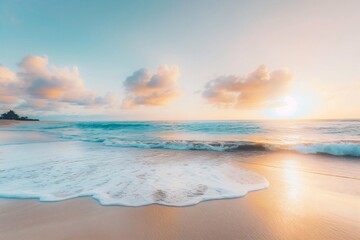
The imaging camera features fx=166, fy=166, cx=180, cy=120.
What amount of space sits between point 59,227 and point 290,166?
6.32 m

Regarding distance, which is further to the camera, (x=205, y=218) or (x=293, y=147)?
(x=293, y=147)

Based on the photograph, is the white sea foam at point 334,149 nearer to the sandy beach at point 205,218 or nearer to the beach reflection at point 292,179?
the beach reflection at point 292,179

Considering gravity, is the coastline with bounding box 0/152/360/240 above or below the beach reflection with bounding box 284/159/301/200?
above

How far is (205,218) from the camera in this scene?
2.48 meters

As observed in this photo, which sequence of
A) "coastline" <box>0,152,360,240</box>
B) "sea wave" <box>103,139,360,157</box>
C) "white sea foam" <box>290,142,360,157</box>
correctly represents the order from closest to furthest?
"coastline" <box>0,152,360,240</box> → "white sea foam" <box>290,142,360,157</box> → "sea wave" <box>103,139,360,157</box>

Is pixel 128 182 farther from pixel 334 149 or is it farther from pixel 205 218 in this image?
pixel 334 149

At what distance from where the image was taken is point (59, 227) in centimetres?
230

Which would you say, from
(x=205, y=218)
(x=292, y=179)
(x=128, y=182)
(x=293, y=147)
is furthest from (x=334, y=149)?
(x=128, y=182)

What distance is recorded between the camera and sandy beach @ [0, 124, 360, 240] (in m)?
2.14

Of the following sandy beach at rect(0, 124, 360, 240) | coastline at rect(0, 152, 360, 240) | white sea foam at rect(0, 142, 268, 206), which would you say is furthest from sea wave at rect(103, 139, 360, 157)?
coastline at rect(0, 152, 360, 240)

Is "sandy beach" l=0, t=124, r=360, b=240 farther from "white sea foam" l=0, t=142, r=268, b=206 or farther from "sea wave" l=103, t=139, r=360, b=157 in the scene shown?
"sea wave" l=103, t=139, r=360, b=157

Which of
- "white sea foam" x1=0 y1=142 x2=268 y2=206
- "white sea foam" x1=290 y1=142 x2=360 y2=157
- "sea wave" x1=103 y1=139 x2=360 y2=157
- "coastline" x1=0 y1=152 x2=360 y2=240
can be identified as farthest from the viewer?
"sea wave" x1=103 y1=139 x2=360 y2=157

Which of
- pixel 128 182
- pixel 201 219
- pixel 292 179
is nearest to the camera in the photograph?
pixel 201 219

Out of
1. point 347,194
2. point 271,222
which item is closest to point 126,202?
point 271,222
